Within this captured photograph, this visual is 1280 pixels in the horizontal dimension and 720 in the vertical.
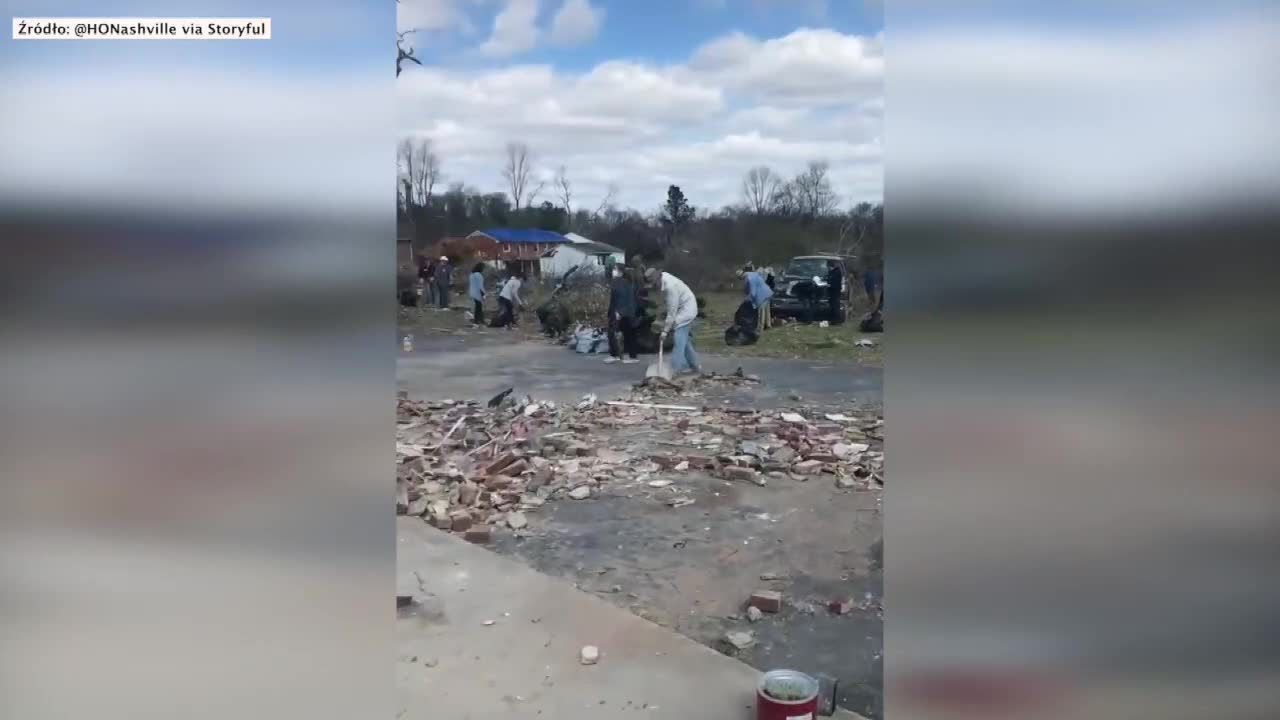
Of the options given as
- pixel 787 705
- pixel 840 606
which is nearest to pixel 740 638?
pixel 840 606

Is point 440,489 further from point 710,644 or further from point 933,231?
point 933,231

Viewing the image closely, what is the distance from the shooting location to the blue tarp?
3.01 meters

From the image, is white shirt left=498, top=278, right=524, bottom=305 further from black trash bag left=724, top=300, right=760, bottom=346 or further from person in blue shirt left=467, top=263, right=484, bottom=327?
black trash bag left=724, top=300, right=760, bottom=346

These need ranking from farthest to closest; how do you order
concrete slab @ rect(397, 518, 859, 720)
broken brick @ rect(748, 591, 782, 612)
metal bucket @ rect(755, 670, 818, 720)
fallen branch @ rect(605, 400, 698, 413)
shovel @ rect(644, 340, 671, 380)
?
fallen branch @ rect(605, 400, 698, 413) → shovel @ rect(644, 340, 671, 380) → broken brick @ rect(748, 591, 782, 612) → concrete slab @ rect(397, 518, 859, 720) → metal bucket @ rect(755, 670, 818, 720)

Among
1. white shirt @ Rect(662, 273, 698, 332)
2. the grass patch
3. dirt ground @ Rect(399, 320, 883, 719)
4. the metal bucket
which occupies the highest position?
white shirt @ Rect(662, 273, 698, 332)

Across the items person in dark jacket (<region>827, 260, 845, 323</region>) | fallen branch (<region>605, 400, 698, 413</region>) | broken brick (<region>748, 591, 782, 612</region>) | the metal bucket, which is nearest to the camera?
the metal bucket

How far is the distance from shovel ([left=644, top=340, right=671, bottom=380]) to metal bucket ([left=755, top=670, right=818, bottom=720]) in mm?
1204

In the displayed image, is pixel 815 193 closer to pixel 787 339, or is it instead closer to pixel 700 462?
pixel 787 339

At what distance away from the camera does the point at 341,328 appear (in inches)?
81.4

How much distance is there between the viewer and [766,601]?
123 inches

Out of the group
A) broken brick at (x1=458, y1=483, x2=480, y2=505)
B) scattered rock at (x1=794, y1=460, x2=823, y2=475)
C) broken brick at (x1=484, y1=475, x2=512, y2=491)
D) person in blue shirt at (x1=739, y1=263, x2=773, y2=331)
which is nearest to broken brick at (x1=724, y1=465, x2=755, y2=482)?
scattered rock at (x1=794, y1=460, x2=823, y2=475)

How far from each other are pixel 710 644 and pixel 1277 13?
237cm

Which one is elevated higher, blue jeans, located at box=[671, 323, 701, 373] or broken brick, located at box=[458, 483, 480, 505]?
blue jeans, located at box=[671, 323, 701, 373]

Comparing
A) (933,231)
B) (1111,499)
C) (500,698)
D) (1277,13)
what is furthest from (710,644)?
(1277,13)
